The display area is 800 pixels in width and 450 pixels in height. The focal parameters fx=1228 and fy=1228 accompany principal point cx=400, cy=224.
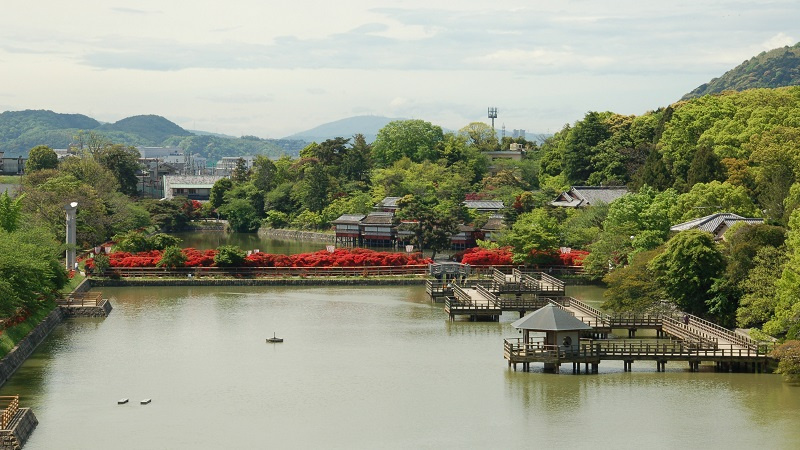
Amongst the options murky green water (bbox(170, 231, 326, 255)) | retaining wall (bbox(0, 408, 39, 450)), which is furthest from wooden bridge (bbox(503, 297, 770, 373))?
murky green water (bbox(170, 231, 326, 255))

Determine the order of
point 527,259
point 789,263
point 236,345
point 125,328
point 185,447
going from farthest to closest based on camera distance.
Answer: point 527,259
point 125,328
point 236,345
point 789,263
point 185,447

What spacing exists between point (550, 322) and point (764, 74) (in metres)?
114

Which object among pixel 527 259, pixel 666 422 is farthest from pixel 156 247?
pixel 666 422

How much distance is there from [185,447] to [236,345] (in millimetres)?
12247

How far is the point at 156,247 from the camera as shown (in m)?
58.1

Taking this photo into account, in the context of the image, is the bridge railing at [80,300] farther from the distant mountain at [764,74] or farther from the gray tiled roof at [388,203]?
the distant mountain at [764,74]

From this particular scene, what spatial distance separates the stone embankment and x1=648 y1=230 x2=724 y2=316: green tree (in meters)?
40.9

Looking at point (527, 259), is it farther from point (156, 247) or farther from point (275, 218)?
point (275, 218)

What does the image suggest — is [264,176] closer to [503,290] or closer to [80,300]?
[503,290]

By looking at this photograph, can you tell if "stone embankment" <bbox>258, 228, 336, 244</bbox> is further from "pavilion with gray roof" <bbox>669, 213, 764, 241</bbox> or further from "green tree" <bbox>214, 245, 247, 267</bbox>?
"pavilion with gray roof" <bbox>669, 213, 764, 241</bbox>

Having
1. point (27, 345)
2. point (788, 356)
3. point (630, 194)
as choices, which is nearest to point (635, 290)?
point (788, 356)

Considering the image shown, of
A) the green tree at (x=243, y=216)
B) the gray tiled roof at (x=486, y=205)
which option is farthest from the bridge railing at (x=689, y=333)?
the green tree at (x=243, y=216)

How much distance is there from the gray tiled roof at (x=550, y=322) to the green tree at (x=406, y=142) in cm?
5844

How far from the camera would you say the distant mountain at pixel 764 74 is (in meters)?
135
